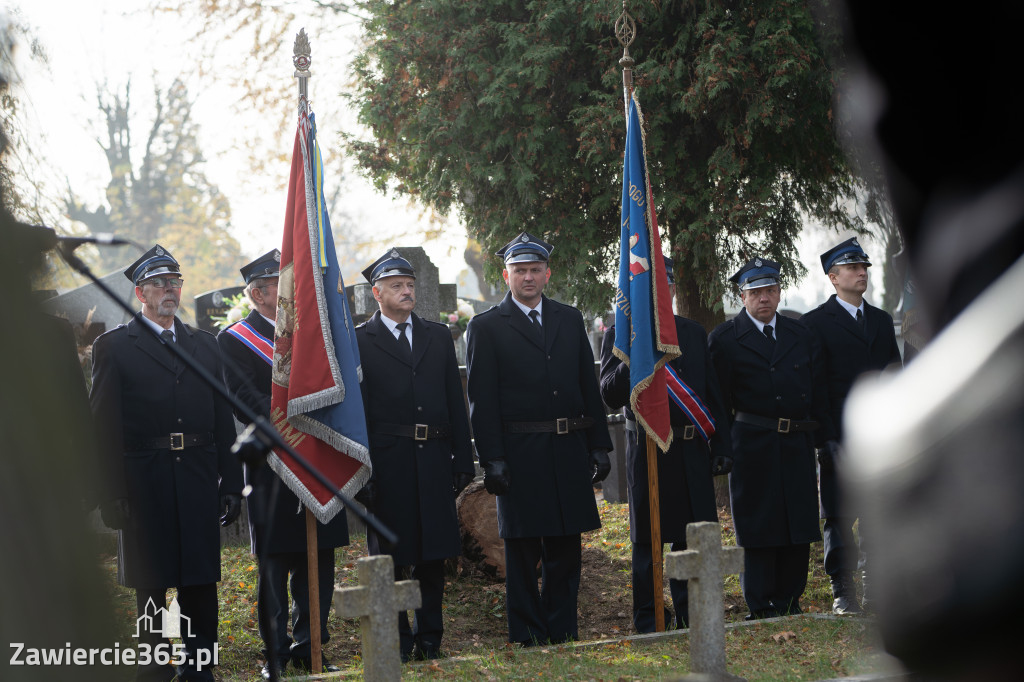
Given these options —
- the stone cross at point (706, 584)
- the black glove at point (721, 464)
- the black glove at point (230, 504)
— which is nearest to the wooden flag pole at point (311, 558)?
the black glove at point (230, 504)

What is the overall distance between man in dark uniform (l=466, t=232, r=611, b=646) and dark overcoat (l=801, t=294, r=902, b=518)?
172cm

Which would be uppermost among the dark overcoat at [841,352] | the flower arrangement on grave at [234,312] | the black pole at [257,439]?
the flower arrangement on grave at [234,312]

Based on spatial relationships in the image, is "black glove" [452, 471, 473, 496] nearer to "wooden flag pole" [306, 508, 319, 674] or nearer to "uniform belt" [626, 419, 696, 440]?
"wooden flag pole" [306, 508, 319, 674]

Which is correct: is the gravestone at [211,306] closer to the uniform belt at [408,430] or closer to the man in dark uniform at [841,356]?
the uniform belt at [408,430]

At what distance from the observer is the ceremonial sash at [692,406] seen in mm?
6586

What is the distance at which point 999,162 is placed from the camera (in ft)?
2.99

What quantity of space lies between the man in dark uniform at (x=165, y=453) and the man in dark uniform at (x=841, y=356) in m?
3.91

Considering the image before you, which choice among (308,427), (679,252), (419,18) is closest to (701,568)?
(308,427)

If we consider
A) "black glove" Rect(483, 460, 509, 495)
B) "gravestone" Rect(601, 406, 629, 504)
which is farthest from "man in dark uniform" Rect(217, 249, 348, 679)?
"gravestone" Rect(601, 406, 629, 504)

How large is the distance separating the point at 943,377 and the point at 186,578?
5114 millimetres

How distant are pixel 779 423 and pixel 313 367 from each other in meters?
3.09

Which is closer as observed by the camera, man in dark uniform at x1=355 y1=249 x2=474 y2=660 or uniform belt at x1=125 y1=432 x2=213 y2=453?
uniform belt at x1=125 y1=432 x2=213 y2=453

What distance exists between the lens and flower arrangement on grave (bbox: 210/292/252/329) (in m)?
10.3

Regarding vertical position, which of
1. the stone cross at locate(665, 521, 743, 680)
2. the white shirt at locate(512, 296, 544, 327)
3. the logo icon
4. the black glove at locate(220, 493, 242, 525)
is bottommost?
the logo icon
